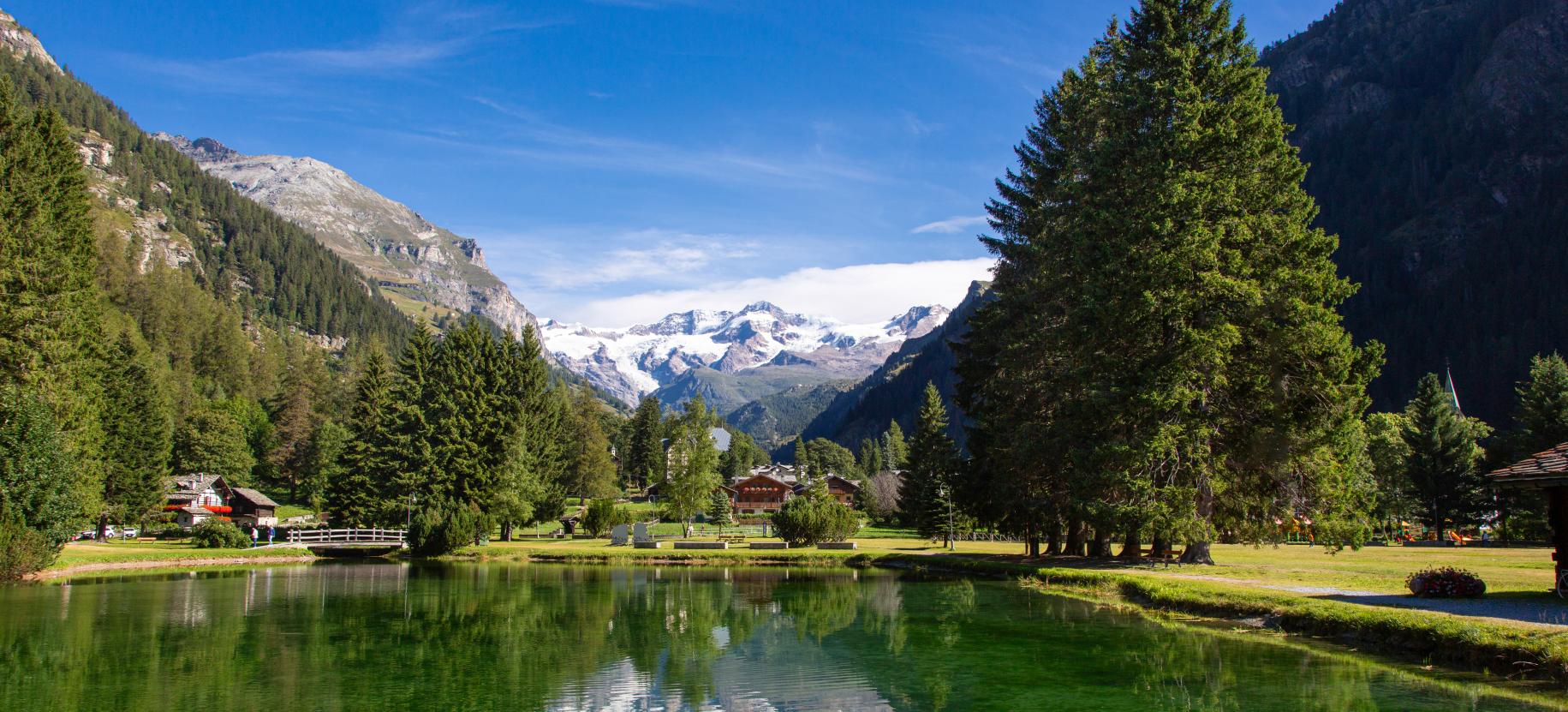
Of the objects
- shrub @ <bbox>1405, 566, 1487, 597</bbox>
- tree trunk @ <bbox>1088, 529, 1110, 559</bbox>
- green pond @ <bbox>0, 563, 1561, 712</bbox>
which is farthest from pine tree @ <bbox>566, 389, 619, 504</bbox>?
shrub @ <bbox>1405, 566, 1487, 597</bbox>

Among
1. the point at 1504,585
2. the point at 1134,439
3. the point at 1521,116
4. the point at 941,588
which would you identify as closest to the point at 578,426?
the point at 941,588

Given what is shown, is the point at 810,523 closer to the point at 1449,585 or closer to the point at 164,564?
the point at 164,564

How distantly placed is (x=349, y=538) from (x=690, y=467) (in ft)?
88.0

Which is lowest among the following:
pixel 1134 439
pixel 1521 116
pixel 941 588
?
pixel 941 588

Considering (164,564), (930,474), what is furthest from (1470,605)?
(164,564)

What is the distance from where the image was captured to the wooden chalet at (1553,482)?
830 inches

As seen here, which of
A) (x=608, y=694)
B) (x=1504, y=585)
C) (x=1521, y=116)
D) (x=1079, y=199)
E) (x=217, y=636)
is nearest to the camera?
(x=608, y=694)

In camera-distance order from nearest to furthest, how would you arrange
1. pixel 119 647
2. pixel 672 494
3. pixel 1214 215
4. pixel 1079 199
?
pixel 119 647 → pixel 1214 215 → pixel 1079 199 → pixel 672 494

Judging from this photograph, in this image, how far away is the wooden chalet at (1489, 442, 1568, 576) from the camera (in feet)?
69.2

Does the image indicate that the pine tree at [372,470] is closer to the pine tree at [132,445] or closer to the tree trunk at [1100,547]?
the pine tree at [132,445]

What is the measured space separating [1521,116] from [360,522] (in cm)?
24606

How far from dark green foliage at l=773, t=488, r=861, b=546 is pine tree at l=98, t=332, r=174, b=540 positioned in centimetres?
4662

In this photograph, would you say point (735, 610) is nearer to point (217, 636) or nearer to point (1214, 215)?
point (217, 636)

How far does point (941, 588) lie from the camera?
113 ft
